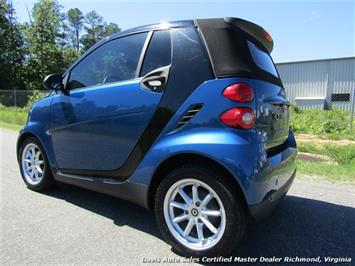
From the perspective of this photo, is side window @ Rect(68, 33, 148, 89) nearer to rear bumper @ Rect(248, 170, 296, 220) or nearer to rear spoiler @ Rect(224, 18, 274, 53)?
rear spoiler @ Rect(224, 18, 274, 53)

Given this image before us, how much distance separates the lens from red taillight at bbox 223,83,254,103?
256 centimetres

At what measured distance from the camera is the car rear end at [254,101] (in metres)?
2.54

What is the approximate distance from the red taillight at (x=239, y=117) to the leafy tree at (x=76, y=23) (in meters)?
81.4

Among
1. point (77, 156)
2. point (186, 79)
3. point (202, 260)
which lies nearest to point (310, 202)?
point (202, 260)

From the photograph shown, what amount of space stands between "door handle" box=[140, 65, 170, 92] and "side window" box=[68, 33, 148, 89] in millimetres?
261

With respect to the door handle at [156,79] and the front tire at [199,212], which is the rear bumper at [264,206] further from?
the door handle at [156,79]

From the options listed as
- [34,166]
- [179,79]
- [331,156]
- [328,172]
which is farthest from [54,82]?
[331,156]

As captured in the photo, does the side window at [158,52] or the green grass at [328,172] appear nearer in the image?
the side window at [158,52]

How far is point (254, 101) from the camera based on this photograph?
263cm

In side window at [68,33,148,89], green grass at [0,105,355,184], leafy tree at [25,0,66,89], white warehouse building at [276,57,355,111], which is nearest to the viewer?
side window at [68,33,148,89]

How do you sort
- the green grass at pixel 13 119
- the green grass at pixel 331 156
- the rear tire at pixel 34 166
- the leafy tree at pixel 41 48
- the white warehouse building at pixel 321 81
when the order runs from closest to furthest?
the rear tire at pixel 34 166 < the green grass at pixel 331 156 < the green grass at pixel 13 119 < the white warehouse building at pixel 321 81 < the leafy tree at pixel 41 48

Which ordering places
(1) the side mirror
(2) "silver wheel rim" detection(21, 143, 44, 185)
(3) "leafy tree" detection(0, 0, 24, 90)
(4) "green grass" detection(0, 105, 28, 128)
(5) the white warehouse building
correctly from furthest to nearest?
(3) "leafy tree" detection(0, 0, 24, 90) → (5) the white warehouse building → (4) "green grass" detection(0, 105, 28, 128) → (2) "silver wheel rim" detection(21, 143, 44, 185) → (1) the side mirror

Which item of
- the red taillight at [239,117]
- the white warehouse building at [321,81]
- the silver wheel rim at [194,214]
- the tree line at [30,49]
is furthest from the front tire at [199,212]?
the tree line at [30,49]

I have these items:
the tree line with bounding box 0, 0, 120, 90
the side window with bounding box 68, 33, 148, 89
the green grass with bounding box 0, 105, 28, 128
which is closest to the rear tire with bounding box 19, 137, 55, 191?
the side window with bounding box 68, 33, 148, 89
